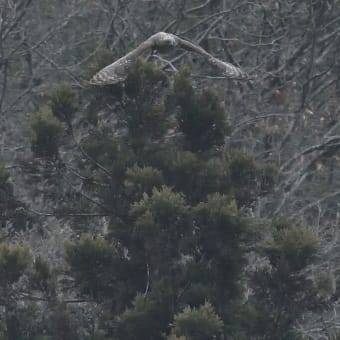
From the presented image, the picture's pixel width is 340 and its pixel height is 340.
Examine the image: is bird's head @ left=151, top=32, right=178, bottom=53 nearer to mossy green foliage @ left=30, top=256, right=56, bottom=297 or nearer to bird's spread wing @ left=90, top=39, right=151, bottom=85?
bird's spread wing @ left=90, top=39, right=151, bottom=85

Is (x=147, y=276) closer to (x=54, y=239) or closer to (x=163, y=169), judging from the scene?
(x=163, y=169)

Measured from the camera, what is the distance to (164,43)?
1141cm

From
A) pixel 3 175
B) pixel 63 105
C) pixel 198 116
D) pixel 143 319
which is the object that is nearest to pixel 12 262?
pixel 3 175

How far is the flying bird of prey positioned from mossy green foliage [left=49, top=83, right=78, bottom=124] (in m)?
0.21

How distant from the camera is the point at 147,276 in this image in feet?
32.6

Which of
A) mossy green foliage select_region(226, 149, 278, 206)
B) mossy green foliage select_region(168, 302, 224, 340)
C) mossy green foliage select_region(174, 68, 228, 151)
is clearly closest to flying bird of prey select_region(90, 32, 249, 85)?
mossy green foliage select_region(174, 68, 228, 151)

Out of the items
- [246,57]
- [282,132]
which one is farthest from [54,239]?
[246,57]

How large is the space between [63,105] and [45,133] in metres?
0.34

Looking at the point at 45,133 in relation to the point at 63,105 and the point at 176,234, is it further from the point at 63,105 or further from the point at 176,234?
the point at 176,234

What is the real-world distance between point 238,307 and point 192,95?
1.65 meters

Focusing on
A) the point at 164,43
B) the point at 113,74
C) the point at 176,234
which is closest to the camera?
the point at 176,234

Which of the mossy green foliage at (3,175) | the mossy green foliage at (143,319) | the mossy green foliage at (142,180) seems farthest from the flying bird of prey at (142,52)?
the mossy green foliage at (143,319)

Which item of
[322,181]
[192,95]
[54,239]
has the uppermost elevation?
Answer: [192,95]

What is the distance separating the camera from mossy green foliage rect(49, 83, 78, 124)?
9969mm
